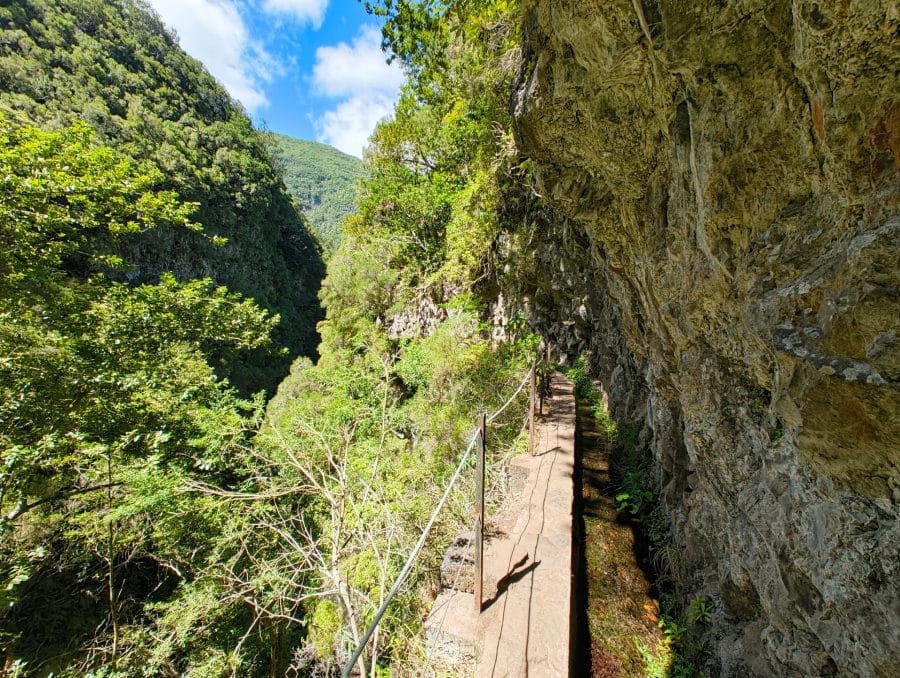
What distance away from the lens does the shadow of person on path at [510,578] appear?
2454 millimetres

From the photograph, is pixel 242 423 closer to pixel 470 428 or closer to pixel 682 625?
pixel 470 428

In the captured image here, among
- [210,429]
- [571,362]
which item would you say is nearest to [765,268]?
[210,429]

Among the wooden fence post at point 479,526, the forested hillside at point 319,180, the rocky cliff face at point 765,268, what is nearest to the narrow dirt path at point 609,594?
the rocky cliff face at point 765,268

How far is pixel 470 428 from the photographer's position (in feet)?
21.8

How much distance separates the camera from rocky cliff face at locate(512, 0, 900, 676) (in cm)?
116

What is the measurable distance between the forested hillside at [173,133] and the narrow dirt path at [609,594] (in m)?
26.0

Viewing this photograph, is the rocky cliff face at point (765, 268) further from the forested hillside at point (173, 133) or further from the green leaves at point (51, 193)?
the forested hillside at point (173, 133)

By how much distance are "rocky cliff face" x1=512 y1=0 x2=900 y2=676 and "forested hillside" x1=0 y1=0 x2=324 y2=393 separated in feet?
85.3

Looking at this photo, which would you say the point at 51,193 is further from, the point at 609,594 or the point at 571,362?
the point at 571,362

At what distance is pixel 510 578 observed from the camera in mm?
2617

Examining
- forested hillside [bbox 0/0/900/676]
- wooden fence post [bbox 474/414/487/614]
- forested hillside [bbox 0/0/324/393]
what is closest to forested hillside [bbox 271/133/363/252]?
forested hillside [bbox 0/0/324/393]

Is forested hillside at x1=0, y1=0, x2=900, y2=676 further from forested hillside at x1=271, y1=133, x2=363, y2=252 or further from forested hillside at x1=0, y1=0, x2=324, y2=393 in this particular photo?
forested hillside at x1=271, y1=133, x2=363, y2=252

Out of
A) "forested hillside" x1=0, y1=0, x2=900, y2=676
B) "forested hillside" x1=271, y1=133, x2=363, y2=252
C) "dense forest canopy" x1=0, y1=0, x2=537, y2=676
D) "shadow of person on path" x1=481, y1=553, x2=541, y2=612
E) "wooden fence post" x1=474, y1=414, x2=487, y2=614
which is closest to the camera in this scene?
"forested hillside" x1=0, y1=0, x2=900, y2=676

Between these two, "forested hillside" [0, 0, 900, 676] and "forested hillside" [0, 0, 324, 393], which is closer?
"forested hillside" [0, 0, 900, 676]
